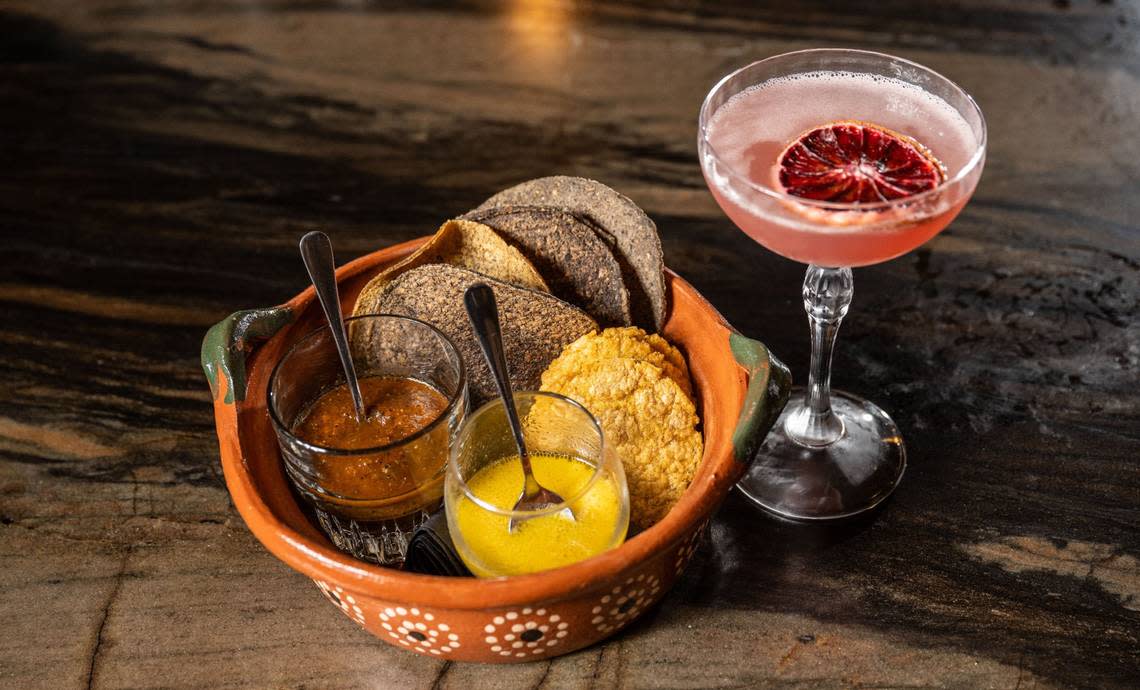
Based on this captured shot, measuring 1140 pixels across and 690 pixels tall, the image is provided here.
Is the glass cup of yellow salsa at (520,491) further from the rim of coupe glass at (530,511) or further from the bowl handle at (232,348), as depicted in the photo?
the bowl handle at (232,348)

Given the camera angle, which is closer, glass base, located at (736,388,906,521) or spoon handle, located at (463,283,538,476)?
spoon handle, located at (463,283,538,476)

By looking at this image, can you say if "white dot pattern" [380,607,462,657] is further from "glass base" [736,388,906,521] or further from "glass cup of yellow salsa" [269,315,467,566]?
"glass base" [736,388,906,521]

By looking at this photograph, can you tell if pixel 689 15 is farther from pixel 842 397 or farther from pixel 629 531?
pixel 629 531

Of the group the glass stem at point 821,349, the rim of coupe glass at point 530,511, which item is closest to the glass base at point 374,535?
the rim of coupe glass at point 530,511

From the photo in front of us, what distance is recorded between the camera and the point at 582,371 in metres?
1.36

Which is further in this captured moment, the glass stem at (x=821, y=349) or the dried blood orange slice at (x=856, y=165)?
the glass stem at (x=821, y=349)

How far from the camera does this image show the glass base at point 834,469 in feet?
4.74

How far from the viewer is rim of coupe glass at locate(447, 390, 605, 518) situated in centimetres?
114

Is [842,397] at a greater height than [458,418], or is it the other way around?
[458,418]

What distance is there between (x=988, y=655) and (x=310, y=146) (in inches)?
55.7

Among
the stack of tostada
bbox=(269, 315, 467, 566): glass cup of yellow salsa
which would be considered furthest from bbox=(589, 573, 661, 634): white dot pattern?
bbox=(269, 315, 467, 566): glass cup of yellow salsa

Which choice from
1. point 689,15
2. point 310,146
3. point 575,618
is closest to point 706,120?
point 575,618

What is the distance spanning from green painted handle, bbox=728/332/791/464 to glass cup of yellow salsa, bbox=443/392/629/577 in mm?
134

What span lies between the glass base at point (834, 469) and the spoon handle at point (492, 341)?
1.12 feet
